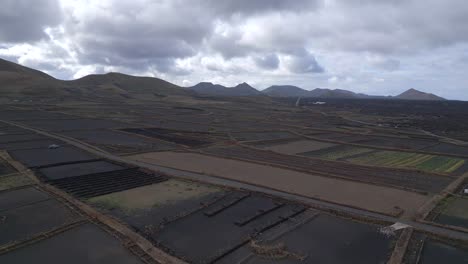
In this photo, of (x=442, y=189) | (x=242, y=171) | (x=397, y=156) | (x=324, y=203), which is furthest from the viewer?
(x=397, y=156)

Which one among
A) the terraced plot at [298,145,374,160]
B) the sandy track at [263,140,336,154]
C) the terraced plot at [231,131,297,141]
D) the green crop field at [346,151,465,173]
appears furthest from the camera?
the terraced plot at [231,131,297,141]

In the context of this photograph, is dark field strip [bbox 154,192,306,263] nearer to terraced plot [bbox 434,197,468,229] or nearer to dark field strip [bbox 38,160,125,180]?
terraced plot [bbox 434,197,468,229]

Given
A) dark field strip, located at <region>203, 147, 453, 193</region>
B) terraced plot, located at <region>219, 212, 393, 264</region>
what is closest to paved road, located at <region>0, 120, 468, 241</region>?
terraced plot, located at <region>219, 212, 393, 264</region>

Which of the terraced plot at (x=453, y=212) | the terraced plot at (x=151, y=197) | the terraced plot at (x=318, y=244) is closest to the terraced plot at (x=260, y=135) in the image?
the terraced plot at (x=151, y=197)

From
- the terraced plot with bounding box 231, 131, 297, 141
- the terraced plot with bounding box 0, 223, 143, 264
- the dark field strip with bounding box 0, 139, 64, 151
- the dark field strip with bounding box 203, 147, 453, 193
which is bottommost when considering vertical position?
the terraced plot with bounding box 0, 223, 143, 264

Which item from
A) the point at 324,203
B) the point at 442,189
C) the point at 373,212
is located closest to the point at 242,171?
the point at 324,203

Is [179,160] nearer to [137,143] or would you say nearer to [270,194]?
[137,143]

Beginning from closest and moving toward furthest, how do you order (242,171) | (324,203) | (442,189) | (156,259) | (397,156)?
1. (156,259)
2. (324,203)
3. (442,189)
4. (242,171)
5. (397,156)

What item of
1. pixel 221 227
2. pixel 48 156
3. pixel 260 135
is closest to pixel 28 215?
pixel 221 227
